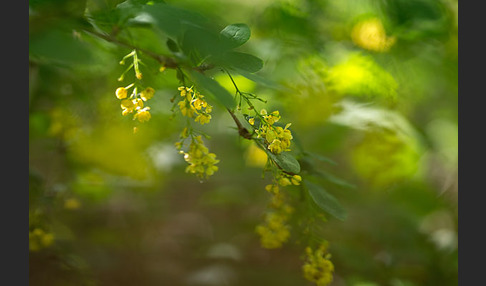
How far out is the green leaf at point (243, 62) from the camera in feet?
2.32

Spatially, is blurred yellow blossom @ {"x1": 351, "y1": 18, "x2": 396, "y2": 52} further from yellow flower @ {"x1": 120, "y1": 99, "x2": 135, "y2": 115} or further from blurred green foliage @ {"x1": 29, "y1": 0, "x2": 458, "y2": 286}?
yellow flower @ {"x1": 120, "y1": 99, "x2": 135, "y2": 115}

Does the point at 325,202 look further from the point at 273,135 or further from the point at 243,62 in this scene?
the point at 243,62

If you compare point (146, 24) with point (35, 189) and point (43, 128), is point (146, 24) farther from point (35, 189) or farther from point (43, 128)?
point (43, 128)

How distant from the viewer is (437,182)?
227 cm

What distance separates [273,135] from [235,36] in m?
0.19

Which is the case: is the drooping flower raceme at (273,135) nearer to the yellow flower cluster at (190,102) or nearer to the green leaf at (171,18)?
the yellow flower cluster at (190,102)

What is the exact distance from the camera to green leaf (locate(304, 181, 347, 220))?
77 centimetres

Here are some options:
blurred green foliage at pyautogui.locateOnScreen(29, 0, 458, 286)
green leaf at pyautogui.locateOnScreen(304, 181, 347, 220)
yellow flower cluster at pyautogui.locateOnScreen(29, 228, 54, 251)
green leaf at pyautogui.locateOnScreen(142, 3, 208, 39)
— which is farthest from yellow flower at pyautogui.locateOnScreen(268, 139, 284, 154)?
yellow flower cluster at pyautogui.locateOnScreen(29, 228, 54, 251)

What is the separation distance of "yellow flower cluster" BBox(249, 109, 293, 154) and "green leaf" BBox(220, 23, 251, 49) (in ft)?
0.50

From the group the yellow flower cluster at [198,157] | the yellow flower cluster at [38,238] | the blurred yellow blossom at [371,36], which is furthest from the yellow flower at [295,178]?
the blurred yellow blossom at [371,36]

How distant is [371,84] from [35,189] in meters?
1.23

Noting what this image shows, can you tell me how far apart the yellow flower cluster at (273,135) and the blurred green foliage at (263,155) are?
0.42m

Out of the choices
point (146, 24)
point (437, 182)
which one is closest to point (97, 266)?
point (146, 24)

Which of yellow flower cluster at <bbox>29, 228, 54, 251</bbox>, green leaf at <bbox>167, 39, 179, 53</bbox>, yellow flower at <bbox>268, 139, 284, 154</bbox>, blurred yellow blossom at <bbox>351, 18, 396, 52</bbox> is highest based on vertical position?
blurred yellow blossom at <bbox>351, 18, 396, 52</bbox>
